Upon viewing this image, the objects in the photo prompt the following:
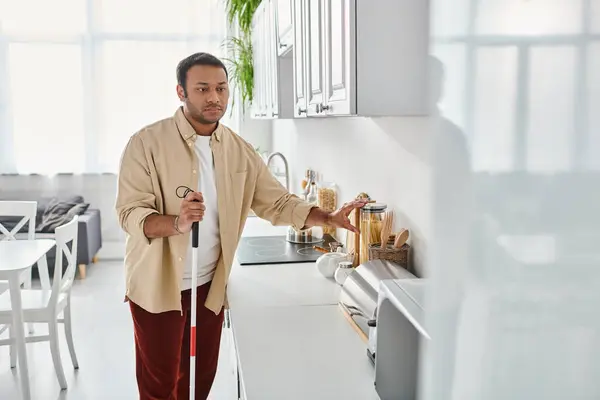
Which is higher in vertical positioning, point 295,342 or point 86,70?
point 86,70

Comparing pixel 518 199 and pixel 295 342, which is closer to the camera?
pixel 518 199

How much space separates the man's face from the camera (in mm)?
2215

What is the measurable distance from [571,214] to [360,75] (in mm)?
1280

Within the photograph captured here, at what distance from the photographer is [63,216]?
18.6 feet

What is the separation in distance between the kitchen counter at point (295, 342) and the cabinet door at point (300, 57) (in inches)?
25.4

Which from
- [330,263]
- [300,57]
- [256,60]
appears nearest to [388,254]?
[330,263]

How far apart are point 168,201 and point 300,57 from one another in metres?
0.69

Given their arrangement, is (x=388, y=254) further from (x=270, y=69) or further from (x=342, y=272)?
(x=270, y=69)

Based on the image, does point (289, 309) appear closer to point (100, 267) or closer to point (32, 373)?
point (32, 373)

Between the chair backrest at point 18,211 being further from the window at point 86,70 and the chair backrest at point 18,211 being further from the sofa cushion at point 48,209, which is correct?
the window at point 86,70

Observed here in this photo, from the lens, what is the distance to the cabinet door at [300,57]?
216 centimetres

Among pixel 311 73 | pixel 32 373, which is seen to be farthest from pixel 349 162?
pixel 32 373

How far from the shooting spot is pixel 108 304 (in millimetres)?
4707

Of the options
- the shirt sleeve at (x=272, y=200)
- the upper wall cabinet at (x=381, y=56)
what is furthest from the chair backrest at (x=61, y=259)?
the upper wall cabinet at (x=381, y=56)
